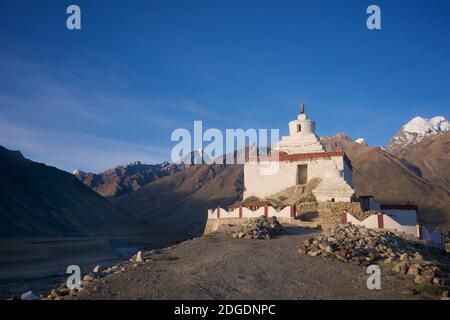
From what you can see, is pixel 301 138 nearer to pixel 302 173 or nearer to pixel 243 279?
pixel 302 173

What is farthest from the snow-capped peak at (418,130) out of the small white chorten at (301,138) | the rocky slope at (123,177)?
the small white chorten at (301,138)

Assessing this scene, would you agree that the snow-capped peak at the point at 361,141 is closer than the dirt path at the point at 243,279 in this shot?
No

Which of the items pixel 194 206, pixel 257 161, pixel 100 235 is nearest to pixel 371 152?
pixel 194 206

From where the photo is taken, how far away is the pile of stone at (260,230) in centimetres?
1759

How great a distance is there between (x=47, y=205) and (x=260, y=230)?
167 ft

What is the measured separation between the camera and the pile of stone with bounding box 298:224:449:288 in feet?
39.7

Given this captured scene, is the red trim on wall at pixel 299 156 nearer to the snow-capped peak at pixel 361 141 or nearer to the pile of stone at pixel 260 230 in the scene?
the pile of stone at pixel 260 230

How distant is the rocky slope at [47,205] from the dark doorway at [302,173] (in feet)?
120

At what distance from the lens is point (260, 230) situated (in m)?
17.8

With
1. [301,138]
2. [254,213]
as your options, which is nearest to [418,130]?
[301,138]

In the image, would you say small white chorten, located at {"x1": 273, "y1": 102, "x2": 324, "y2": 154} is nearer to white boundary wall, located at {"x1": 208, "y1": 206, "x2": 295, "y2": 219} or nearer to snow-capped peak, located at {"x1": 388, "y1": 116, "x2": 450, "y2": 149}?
white boundary wall, located at {"x1": 208, "y1": 206, "x2": 295, "y2": 219}

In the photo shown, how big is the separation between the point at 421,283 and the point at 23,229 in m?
49.4
